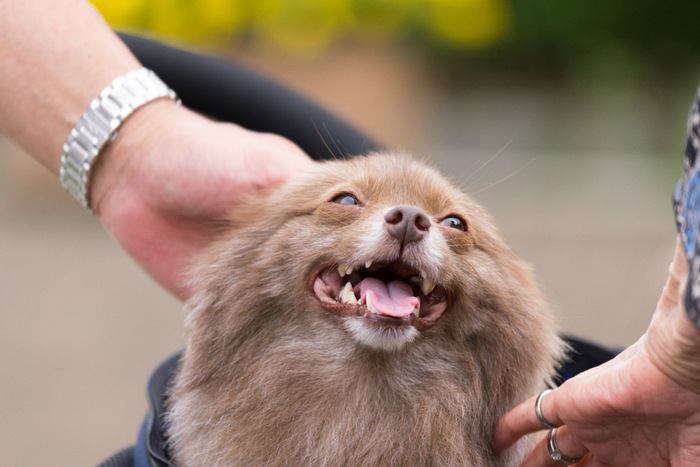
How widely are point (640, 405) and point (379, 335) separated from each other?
623mm

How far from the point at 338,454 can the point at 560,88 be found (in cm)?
790

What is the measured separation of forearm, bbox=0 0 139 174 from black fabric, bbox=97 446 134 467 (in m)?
0.92

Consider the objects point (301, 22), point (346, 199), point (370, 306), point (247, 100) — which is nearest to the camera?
point (370, 306)

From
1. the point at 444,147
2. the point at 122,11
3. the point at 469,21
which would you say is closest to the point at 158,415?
the point at 122,11

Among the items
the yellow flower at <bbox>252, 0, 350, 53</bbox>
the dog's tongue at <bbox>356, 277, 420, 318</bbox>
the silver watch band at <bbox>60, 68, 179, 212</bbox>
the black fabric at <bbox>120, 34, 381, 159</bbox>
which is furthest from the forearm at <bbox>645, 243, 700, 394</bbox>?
the yellow flower at <bbox>252, 0, 350, 53</bbox>

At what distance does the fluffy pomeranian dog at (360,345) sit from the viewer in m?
2.56

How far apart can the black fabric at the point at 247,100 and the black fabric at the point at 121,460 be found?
1128 mm

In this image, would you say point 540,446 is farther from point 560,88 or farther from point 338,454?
point 560,88

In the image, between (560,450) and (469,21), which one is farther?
(469,21)

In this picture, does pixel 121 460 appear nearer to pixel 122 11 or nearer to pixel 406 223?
pixel 406 223

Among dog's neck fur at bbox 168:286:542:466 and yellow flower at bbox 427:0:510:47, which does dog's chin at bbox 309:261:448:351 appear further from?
yellow flower at bbox 427:0:510:47

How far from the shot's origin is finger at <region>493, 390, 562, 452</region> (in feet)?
7.76

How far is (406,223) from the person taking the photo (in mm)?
2525

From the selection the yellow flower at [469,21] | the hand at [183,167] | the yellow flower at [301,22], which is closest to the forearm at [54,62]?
the hand at [183,167]
